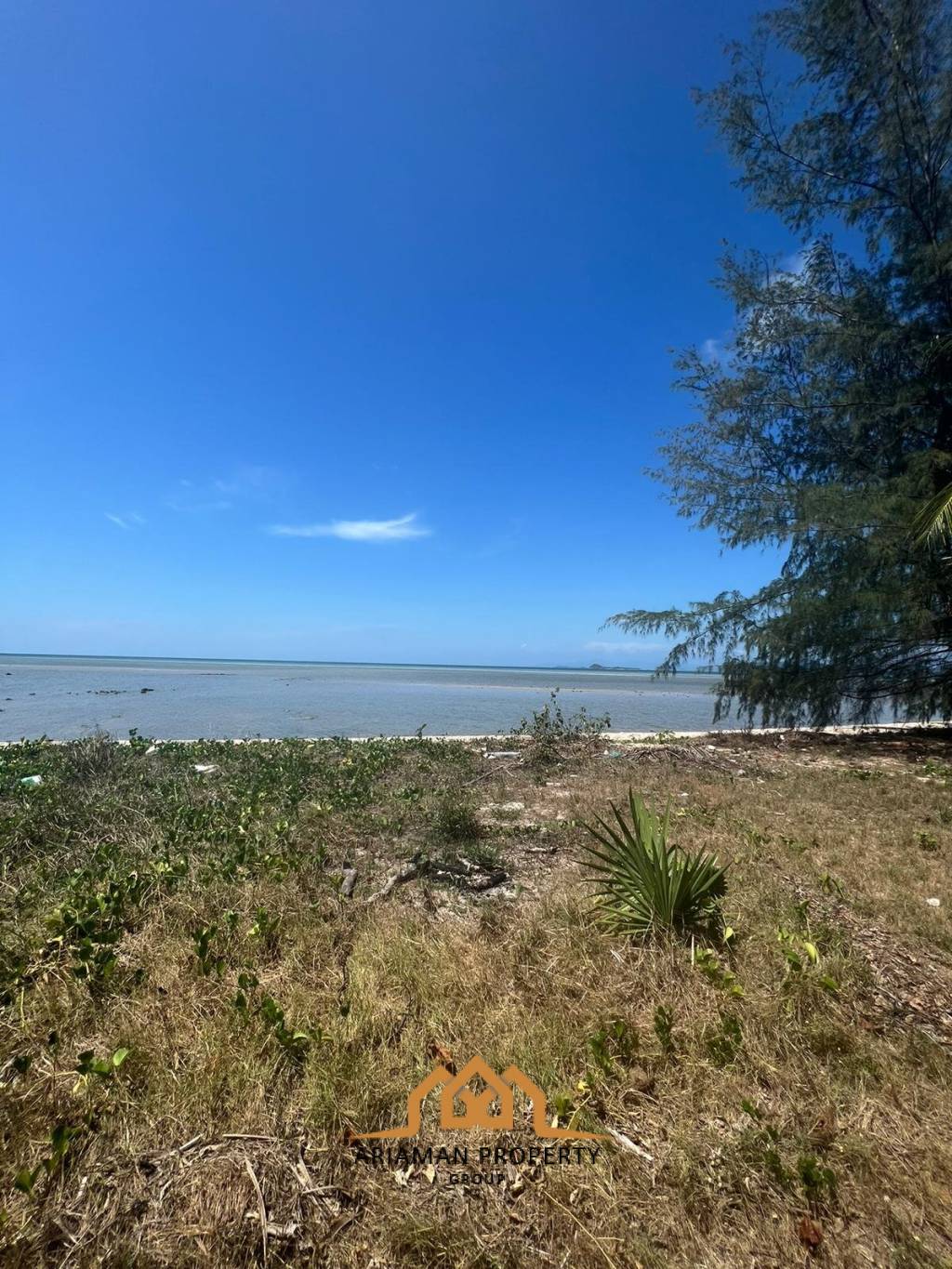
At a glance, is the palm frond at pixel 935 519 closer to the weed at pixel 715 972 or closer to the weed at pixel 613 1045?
the weed at pixel 715 972

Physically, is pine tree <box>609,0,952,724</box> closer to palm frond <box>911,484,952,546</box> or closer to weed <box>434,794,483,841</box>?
palm frond <box>911,484,952,546</box>

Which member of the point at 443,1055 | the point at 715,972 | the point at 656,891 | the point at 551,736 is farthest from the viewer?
the point at 551,736

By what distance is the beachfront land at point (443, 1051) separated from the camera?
62.2 inches

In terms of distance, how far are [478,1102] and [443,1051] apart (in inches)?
10.7

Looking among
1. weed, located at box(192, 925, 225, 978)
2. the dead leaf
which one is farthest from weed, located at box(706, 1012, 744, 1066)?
weed, located at box(192, 925, 225, 978)

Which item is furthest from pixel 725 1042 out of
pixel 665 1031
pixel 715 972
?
pixel 715 972

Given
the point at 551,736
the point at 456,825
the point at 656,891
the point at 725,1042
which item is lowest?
the point at 456,825

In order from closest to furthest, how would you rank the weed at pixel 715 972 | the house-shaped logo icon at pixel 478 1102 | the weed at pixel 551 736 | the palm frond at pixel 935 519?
the house-shaped logo icon at pixel 478 1102, the weed at pixel 715 972, the palm frond at pixel 935 519, the weed at pixel 551 736

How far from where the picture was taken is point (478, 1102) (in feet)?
6.63

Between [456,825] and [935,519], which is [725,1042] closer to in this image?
[456,825]

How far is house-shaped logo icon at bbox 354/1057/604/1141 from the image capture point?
1943 millimetres

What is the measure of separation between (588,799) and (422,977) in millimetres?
4391

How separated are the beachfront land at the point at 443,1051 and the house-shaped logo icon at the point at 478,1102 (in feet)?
0.14

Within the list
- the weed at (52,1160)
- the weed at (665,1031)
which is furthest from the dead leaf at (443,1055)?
the weed at (52,1160)
